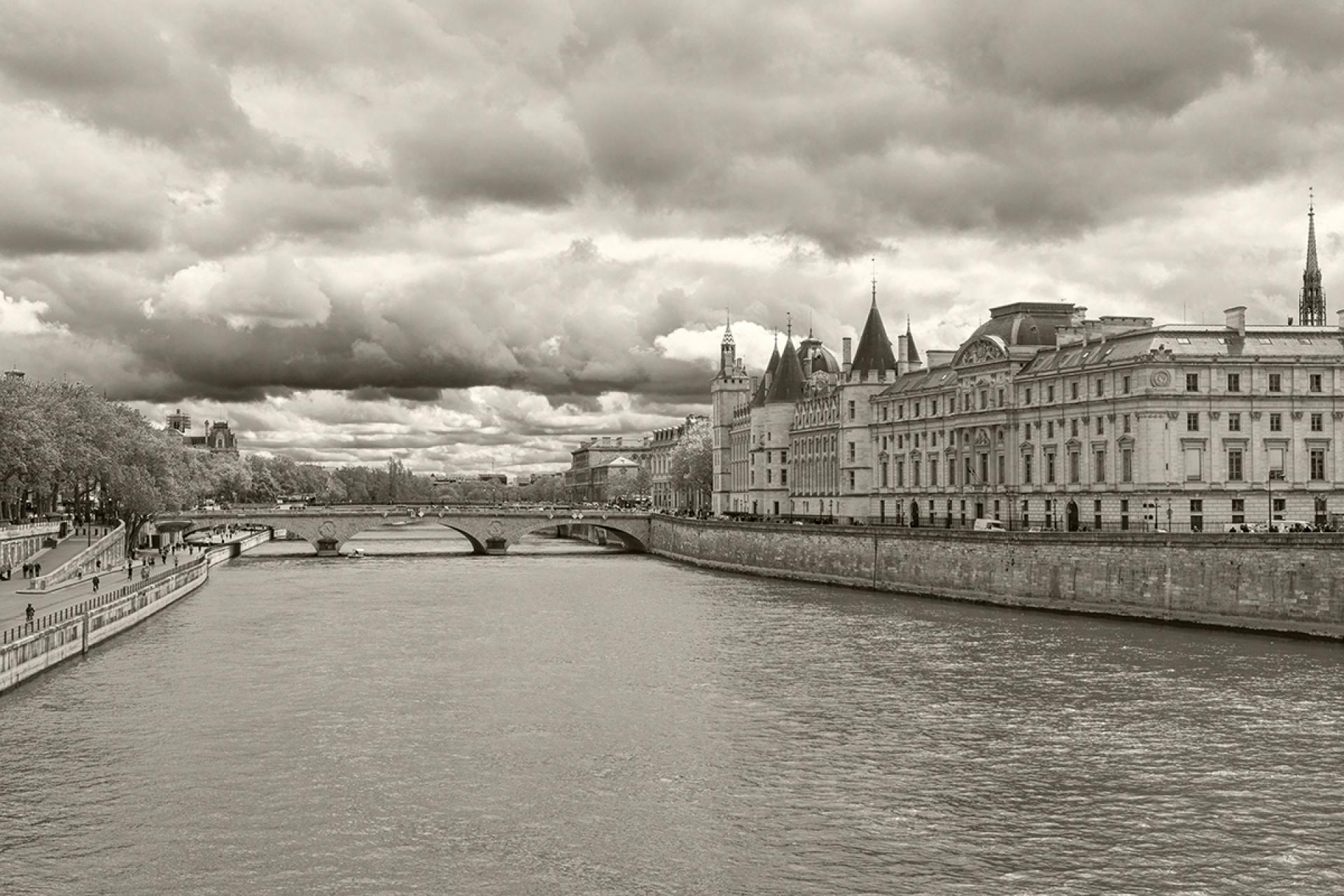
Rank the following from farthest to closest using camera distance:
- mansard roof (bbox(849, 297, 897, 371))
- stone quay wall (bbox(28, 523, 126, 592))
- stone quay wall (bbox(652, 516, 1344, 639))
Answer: mansard roof (bbox(849, 297, 897, 371)), stone quay wall (bbox(28, 523, 126, 592)), stone quay wall (bbox(652, 516, 1344, 639))

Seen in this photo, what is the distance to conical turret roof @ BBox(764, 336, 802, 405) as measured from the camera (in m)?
130

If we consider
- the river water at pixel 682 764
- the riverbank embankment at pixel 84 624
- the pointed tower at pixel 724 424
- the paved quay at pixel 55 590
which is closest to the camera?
the river water at pixel 682 764

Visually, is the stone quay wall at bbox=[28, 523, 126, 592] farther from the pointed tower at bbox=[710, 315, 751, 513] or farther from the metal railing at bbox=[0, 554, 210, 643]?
the pointed tower at bbox=[710, 315, 751, 513]

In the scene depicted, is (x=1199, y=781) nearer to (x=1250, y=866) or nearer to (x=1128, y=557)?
(x=1250, y=866)

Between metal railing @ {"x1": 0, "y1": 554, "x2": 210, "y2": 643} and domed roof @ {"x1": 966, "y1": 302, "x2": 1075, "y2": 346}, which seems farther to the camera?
domed roof @ {"x1": 966, "y1": 302, "x2": 1075, "y2": 346}

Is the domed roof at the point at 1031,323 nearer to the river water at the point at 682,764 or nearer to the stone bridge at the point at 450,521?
the river water at the point at 682,764

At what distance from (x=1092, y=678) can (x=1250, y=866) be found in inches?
752

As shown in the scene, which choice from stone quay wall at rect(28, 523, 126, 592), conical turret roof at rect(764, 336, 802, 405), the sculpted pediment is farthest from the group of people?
conical turret roof at rect(764, 336, 802, 405)

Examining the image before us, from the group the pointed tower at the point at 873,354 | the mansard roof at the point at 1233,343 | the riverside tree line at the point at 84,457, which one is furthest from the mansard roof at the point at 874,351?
the riverside tree line at the point at 84,457

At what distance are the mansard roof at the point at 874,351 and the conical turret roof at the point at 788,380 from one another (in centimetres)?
1863

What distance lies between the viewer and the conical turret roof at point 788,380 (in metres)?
130

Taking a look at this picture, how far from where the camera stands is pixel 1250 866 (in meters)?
25.1

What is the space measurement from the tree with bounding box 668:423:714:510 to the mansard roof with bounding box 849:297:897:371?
4851cm

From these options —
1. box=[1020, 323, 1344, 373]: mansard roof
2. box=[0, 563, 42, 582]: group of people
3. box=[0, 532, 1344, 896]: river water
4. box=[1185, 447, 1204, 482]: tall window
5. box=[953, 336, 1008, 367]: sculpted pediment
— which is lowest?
box=[0, 532, 1344, 896]: river water
